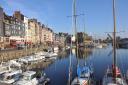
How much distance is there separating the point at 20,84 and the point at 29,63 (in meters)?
23.7

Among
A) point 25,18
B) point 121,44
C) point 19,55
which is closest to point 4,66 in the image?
point 19,55

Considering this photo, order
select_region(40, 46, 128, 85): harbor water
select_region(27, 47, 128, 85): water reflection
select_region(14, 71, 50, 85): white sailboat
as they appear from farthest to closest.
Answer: select_region(27, 47, 128, 85): water reflection < select_region(40, 46, 128, 85): harbor water < select_region(14, 71, 50, 85): white sailboat

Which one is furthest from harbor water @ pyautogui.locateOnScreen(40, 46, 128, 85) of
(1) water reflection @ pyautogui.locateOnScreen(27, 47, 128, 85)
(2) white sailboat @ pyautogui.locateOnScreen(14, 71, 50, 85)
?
(2) white sailboat @ pyautogui.locateOnScreen(14, 71, 50, 85)

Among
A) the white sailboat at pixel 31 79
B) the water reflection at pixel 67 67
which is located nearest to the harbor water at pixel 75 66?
the water reflection at pixel 67 67

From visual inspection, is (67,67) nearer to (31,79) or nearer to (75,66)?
(75,66)

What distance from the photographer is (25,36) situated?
82.1m

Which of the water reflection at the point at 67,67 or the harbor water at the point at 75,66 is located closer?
the harbor water at the point at 75,66

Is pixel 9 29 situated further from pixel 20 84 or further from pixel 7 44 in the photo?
pixel 20 84

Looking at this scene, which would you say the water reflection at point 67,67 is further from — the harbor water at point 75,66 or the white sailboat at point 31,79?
the white sailboat at point 31,79

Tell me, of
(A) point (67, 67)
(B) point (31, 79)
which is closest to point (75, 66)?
(A) point (67, 67)

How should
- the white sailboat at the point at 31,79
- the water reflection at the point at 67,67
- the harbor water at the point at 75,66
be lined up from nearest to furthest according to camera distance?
1. the white sailboat at the point at 31,79
2. the harbor water at the point at 75,66
3. the water reflection at the point at 67,67

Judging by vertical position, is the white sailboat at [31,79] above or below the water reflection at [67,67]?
above

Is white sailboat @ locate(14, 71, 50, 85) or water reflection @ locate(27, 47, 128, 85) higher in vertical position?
white sailboat @ locate(14, 71, 50, 85)

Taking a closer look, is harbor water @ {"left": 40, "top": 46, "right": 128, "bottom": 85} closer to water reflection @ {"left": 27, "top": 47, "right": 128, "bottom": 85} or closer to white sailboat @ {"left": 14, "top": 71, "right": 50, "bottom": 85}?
water reflection @ {"left": 27, "top": 47, "right": 128, "bottom": 85}
